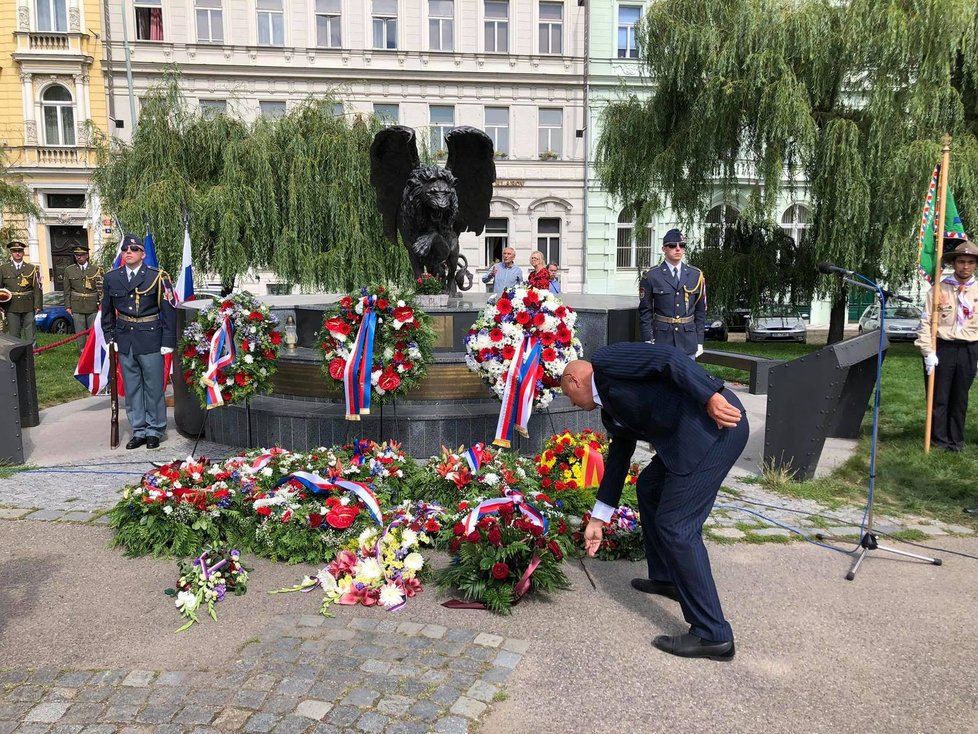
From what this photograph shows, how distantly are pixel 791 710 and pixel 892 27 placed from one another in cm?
1440

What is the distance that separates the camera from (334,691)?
3131 millimetres

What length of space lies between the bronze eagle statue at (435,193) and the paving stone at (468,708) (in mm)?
5849

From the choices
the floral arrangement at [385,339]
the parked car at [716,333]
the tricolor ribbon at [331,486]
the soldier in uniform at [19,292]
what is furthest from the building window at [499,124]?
the tricolor ribbon at [331,486]

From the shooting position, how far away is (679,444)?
334 centimetres

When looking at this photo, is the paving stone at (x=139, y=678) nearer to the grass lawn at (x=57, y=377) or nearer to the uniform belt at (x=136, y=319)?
the uniform belt at (x=136, y=319)

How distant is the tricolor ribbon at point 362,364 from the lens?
5887 millimetres

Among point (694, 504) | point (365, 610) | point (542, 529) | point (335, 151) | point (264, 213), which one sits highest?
point (335, 151)

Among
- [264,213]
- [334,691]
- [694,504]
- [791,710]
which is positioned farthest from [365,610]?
[264,213]

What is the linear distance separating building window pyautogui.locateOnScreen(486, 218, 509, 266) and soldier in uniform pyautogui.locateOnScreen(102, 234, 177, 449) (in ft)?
70.6

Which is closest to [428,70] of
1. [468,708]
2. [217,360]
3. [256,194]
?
[256,194]

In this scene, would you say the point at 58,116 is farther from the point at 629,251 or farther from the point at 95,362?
the point at 95,362

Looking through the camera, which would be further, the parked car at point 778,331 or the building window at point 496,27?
the building window at point 496,27

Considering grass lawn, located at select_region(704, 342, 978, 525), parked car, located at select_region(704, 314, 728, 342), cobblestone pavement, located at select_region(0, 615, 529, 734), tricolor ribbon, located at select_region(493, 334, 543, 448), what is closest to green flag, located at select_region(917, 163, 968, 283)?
grass lawn, located at select_region(704, 342, 978, 525)

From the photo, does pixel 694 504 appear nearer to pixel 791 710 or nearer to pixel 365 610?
pixel 791 710
